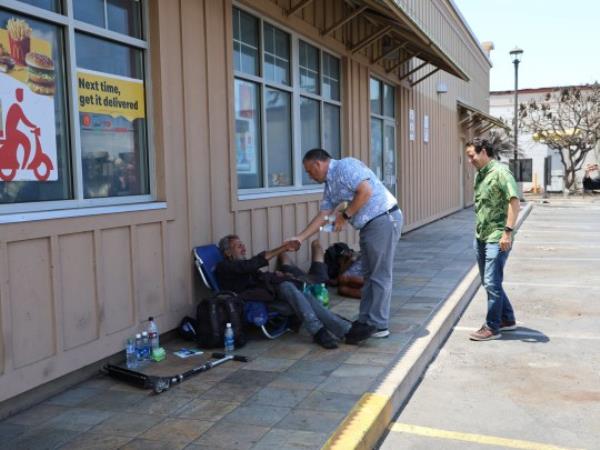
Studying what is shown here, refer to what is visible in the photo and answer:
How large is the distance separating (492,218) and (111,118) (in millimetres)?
3344

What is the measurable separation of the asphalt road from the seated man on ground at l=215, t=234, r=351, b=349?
87 cm

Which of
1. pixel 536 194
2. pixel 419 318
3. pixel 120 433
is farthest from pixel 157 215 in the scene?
pixel 536 194

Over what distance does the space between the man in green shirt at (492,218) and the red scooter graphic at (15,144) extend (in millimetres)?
3681

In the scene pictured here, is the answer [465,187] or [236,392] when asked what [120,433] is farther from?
[465,187]

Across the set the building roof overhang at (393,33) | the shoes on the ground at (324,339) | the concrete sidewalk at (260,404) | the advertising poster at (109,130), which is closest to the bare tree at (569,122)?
the building roof overhang at (393,33)

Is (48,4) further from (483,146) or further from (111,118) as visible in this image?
(483,146)

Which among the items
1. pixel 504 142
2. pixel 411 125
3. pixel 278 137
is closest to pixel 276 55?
pixel 278 137

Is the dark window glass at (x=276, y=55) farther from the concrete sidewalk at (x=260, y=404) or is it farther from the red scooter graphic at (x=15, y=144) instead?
the red scooter graphic at (x=15, y=144)

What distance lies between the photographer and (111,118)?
4.76 metres

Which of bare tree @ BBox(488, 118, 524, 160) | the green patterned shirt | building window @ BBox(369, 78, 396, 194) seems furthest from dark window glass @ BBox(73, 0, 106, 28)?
bare tree @ BBox(488, 118, 524, 160)

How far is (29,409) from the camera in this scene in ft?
12.8

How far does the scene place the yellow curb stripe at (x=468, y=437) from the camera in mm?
3590

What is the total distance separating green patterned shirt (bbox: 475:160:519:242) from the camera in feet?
18.0

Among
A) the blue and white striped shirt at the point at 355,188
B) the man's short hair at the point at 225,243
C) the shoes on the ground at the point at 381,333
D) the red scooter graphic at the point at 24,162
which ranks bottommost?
the shoes on the ground at the point at 381,333
